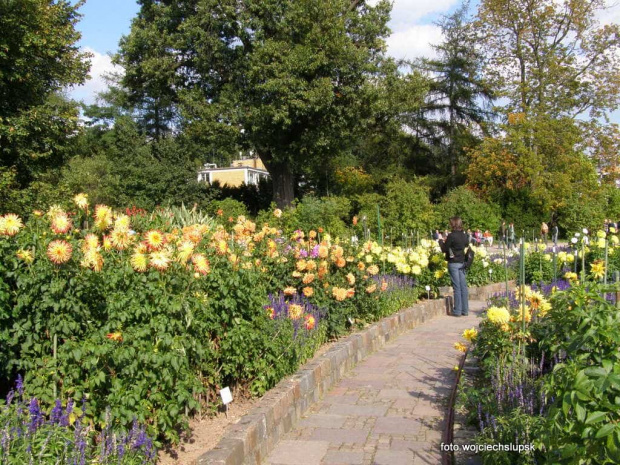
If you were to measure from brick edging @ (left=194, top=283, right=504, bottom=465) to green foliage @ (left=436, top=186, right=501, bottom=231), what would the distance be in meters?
15.9

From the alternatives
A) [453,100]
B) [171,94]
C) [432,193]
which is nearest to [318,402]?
[171,94]

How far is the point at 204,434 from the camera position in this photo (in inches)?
138

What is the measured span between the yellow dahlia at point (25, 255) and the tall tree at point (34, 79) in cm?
1121

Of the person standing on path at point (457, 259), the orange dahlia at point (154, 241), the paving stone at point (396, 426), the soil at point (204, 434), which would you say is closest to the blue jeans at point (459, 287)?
the person standing on path at point (457, 259)

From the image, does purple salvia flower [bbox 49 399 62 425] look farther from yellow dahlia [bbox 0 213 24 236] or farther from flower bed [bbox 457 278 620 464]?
flower bed [bbox 457 278 620 464]

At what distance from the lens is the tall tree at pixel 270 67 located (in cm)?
1991

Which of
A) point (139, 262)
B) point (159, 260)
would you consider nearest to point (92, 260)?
point (139, 262)

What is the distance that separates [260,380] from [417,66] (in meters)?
33.0

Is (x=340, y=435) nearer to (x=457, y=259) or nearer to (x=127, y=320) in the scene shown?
(x=127, y=320)

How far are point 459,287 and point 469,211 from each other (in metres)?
14.8

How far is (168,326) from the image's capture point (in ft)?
9.82

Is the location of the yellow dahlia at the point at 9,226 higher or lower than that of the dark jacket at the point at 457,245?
higher

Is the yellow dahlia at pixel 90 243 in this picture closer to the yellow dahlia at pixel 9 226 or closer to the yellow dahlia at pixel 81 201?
the yellow dahlia at pixel 9 226

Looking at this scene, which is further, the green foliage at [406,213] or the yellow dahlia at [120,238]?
the green foliage at [406,213]
